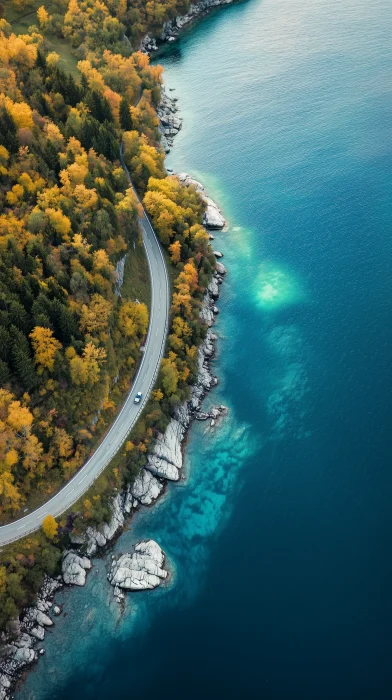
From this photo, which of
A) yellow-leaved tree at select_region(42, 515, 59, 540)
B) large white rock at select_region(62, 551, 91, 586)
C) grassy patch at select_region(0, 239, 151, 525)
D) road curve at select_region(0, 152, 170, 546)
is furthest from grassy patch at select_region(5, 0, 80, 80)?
large white rock at select_region(62, 551, 91, 586)

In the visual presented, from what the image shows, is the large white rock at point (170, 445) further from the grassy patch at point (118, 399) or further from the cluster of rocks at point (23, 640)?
the cluster of rocks at point (23, 640)

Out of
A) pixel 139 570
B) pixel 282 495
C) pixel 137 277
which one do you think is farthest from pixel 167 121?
pixel 139 570

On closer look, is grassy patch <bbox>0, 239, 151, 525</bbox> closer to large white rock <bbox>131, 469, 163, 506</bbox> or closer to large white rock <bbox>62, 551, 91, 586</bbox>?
large white rock <bbox>131, 469, 163, 506</bbox>

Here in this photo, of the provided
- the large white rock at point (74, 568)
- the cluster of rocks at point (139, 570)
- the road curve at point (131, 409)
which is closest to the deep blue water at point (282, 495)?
the large white rock at point (74, 568)

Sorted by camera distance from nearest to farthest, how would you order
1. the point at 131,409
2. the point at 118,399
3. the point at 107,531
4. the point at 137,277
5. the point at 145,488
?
the point at 107,531 → the point at 145,488 → the point at 131,409 → the point at 118,399 → the point at 137,277

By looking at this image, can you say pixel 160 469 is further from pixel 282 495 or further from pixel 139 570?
pixel 282 495

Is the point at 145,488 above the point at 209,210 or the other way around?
the other way around

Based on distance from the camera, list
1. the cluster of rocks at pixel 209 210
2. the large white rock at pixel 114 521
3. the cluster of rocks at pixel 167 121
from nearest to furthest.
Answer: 1. the large white rock at pixel 114 521
2. the cluster of rocks at pixel 209 210
3. the cluster of rocks at pixel 167 121

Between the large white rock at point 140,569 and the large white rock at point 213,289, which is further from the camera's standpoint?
the large white rock at point 213,289
